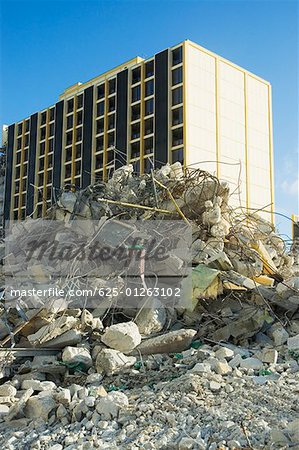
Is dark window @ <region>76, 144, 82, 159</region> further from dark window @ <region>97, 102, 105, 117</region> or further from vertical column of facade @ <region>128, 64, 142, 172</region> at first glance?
vertical column of facade @ <region>128, 64, 142, 172</region>

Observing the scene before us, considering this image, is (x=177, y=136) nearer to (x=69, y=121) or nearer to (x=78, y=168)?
(x=78, y=168)

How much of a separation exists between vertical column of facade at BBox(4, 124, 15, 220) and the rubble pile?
31.7 m

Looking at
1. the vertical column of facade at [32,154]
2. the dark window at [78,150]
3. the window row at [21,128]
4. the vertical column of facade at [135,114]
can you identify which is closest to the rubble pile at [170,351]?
the vertical column of facade at [135,114]

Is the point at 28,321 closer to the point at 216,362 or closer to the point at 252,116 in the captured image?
the point at 216,362

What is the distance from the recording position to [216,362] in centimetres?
455

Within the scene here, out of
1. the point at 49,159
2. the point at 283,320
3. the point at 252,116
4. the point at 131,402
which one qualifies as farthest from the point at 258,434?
the point at 49,159

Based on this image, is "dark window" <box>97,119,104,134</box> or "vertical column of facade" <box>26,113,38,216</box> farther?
"vertical column of facade" <box>26,113,38,216</box>

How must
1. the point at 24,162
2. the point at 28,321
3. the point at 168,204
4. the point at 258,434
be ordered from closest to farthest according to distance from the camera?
1. the point at 258,434
2. the point at 28,321
3. the point at 168,204
4. the point at 24,162

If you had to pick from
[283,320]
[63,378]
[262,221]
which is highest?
[262,221]

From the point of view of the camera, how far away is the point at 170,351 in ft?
17.0

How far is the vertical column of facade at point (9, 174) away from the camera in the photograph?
126 ft

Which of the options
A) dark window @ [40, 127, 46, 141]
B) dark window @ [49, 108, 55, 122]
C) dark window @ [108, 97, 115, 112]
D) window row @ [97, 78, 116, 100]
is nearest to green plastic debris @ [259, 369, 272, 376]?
dark window @ [108, 97, 115, 112]

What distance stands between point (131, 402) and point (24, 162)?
119 ft

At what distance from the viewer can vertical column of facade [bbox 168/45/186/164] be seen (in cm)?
2681
